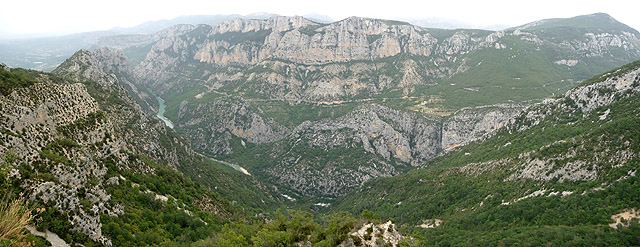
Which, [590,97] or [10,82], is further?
[590,97]

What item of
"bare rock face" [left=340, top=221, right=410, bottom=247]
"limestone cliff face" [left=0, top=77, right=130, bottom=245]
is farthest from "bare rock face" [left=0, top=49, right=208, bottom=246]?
"bare rock face" [left=340, top=221, right=410, bottom=247]

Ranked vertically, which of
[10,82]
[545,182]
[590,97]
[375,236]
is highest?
[10,82]

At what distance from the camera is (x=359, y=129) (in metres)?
196

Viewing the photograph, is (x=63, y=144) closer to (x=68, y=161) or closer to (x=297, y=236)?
(x=68, y=161)

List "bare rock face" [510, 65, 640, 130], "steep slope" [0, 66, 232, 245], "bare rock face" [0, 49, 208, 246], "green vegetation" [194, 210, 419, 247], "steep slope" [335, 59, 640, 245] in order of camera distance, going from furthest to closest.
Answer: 1. "bare rock face" [510, 65, 640, 130]
2. "steep slope" [335, 59, 640, 245]
3. "green vegetation" [194, 210, 419, 247]
4. "bare rock face" [0, 49, 208, 246]
5. "steep slope" [0, 66, 232, 245]

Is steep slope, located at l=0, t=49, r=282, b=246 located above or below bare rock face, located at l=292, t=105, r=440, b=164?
above

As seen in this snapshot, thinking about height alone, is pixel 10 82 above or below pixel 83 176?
above

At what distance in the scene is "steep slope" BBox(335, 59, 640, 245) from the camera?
2037 inches

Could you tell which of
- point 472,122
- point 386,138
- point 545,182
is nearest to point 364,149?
point 386,138

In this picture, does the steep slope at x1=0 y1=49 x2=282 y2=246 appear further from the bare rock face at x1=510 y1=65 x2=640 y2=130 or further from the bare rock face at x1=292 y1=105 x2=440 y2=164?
the bare rock face at x1=292 y1=105 x2=440 y2=164

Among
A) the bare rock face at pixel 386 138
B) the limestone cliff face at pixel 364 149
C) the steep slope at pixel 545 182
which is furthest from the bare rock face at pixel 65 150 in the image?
the bare rock face at pixel 386 138

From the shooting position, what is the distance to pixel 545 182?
223ft

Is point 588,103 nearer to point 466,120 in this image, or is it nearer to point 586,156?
point 586,156

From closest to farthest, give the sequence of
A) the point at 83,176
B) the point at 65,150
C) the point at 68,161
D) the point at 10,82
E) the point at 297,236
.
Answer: the point at 297,236
the point at 68,161
the point at 83,176
the point at 65,150
the point at 10,82
